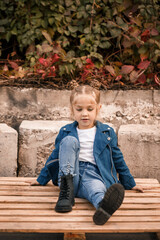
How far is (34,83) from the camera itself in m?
3.14

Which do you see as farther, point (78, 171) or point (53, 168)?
point (53, 168)

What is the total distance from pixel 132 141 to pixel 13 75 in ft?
5.11

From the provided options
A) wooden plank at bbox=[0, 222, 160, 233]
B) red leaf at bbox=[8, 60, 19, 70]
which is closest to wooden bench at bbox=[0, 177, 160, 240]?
wooden plank at bbox=[0, 222, 160, 233]

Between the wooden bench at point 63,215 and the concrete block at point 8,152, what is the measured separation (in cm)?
35

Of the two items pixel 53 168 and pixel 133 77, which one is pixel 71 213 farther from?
pixel 133 77

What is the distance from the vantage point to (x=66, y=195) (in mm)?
1856

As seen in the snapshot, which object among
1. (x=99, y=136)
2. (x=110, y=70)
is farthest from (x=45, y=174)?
(x=110, y=70)

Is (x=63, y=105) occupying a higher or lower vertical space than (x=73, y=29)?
lower

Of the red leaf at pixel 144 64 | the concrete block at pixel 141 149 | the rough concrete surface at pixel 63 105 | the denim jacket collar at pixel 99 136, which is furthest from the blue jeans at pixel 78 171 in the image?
the red leaf at pixel 144 64

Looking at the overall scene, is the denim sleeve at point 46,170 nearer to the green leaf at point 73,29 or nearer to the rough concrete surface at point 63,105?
the rough concrete surface at point 63,105

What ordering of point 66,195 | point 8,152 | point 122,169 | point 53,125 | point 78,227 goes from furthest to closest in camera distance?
point 53,125 < point 8,152 < point 122,169 < point 66,195 < point 78,227

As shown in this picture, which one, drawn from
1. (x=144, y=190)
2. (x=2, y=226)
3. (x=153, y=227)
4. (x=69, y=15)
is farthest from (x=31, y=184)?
(x=69, y=15)

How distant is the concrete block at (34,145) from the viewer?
8.35ft

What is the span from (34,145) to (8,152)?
225mm
